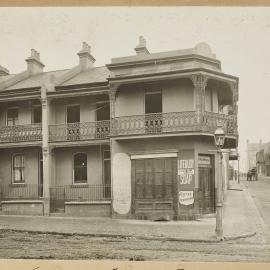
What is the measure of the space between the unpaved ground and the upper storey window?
21.9ft

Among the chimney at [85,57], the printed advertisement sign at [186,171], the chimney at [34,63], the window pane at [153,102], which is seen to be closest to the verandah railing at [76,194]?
the printed advertisement sign at [186,171]

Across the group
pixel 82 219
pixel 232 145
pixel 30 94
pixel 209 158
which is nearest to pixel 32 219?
pixel 82 219

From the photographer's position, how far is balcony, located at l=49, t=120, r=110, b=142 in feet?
66.9

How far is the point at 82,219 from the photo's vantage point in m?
18.5

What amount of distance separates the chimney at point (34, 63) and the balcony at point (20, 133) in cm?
497

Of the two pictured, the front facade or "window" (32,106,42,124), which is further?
"window" (32,106,42,124)

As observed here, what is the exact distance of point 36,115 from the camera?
2225 centimetres

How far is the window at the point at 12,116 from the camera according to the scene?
22500 millimetres

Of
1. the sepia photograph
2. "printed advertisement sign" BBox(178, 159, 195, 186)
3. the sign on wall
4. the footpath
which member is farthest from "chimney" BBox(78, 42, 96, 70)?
"printed advertisement sign" BBox(178, 159, 195, 186)

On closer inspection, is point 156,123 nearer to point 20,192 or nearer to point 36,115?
point 36,115

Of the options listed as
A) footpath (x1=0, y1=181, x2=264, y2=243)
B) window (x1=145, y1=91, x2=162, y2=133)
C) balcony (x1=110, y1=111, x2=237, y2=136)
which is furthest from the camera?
window (x1=145, y1=91, x2=162, y2=133)

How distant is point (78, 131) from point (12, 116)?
3.68 m

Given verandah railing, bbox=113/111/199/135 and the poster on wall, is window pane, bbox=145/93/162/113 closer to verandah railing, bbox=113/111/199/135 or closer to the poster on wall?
verandah railing, bbox=113/111/199/135

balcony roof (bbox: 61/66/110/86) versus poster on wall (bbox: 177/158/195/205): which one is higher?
balcony roof (bbox: 61/66/110/86)
